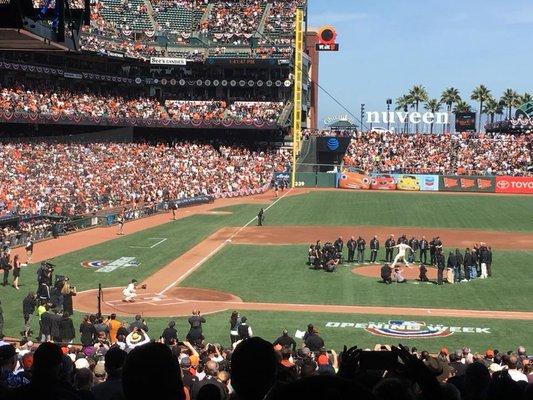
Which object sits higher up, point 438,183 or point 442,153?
point 442,153

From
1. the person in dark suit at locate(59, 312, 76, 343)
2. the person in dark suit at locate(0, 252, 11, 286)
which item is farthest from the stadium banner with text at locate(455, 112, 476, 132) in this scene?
the person in dark suit at locate(59, 312, 76, 343)

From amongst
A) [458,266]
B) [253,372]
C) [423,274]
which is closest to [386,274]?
[423,274]

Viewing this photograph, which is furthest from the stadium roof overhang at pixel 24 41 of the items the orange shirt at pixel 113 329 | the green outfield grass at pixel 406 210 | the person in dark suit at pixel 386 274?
the green outfield grass at pixel 406 210

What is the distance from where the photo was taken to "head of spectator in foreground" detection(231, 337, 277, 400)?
392cm

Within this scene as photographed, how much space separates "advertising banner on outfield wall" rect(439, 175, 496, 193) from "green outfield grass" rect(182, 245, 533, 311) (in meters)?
39.0

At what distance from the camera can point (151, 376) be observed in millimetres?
3514

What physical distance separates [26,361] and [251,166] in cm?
6642

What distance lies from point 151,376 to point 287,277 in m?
29.7

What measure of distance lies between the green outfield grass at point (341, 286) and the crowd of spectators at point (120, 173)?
17.9m

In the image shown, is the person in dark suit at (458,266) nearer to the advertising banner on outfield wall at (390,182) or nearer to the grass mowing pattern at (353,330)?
the grass mowing pattern at (353,330)

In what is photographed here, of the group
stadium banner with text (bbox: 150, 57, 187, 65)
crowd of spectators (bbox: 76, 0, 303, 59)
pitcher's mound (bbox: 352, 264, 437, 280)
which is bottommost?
pitcher's mound (bbox: 352, 264, 437, 280)

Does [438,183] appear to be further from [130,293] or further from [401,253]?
[130,293]

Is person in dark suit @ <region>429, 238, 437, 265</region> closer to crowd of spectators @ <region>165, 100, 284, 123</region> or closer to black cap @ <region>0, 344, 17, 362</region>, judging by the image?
black cap @ <region>0, 344, 17, 362</region>

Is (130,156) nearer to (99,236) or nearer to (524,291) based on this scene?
(99,236)
